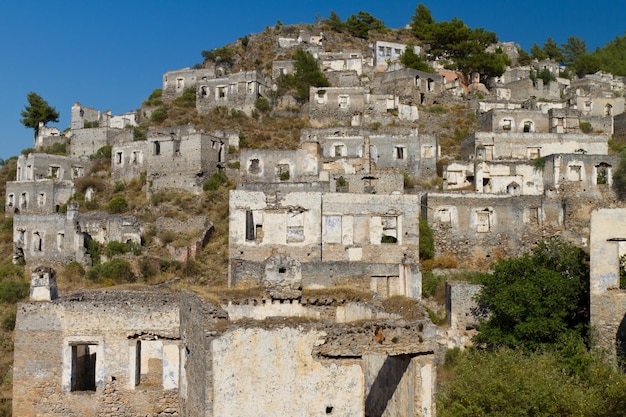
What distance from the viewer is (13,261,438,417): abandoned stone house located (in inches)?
464

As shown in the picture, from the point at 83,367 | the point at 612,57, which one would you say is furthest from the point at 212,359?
the point at 612,57

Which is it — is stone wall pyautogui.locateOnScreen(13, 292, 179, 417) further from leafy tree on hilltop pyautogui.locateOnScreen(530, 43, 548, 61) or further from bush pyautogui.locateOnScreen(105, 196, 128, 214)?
leafy tree on hilltop pyautogui.locateOnScreen(530, 43, 548, 61)

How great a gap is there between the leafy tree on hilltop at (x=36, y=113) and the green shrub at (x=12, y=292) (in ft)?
110

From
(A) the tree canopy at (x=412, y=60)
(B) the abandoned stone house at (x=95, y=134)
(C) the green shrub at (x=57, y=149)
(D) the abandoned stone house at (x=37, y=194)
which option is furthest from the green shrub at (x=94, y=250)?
(A) the tree canopy at (x=412, y=60)

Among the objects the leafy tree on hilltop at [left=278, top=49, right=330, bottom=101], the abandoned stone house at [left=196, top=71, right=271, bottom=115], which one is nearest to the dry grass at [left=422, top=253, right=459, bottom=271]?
the leafy tree on hilltop at [left=278, top=49, right=330, bottom=101]

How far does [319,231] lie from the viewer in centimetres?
3012

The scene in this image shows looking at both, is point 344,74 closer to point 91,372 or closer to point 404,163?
point 404,163

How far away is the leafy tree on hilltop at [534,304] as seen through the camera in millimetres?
23688

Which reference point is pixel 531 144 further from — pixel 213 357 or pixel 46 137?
pixel 46 137

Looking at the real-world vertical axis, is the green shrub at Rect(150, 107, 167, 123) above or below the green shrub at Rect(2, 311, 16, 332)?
above

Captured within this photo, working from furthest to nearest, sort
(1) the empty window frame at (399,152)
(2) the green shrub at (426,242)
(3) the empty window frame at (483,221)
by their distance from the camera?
(1) the empty window frame at (399,152)
(3) the empty window frame at (483,221)
(2) the green shrub at (426,242)

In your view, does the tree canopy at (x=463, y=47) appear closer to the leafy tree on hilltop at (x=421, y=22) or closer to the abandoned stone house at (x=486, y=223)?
the leafy tree on hilltop at (x=421, y=22)

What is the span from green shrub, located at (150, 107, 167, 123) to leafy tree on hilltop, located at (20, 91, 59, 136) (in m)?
10.8

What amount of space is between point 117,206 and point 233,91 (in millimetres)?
18028
